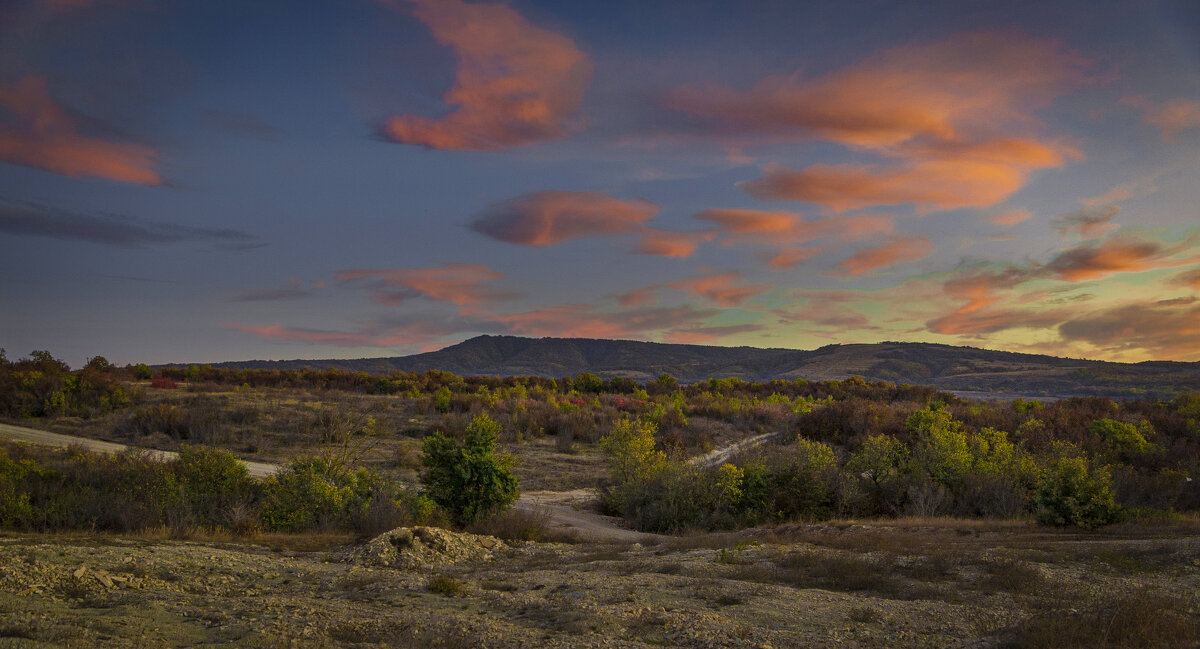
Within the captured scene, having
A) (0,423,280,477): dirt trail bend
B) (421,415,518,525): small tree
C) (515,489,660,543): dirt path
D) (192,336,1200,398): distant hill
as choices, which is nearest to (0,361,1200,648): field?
(515,489,660,543): dirt path

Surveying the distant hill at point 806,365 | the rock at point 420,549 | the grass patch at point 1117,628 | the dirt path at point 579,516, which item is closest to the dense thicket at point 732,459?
the dirt path at point 579,516

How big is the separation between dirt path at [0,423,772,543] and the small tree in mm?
1212

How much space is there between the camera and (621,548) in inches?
531

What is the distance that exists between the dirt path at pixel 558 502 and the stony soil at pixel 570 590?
381 centimetres

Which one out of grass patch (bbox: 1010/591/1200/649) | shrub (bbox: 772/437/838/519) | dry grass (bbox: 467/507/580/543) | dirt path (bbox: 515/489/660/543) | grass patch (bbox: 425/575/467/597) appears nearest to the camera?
grass patch (bbox: 1010/591/1200/649)

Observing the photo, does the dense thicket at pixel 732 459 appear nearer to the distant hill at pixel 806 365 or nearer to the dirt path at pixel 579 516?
the dirt path at pixel 579 516

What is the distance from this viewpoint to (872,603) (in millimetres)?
8773

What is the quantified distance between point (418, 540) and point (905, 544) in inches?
356

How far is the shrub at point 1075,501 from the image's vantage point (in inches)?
564

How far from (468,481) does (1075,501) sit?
46.1ft

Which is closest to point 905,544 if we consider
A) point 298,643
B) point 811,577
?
point 811,577

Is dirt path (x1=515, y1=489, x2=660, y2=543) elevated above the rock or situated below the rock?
below

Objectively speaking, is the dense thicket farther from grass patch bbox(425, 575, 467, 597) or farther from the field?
grass patch bbox(425, 575, 467, 597)

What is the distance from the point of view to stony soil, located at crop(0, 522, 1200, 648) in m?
6.98
